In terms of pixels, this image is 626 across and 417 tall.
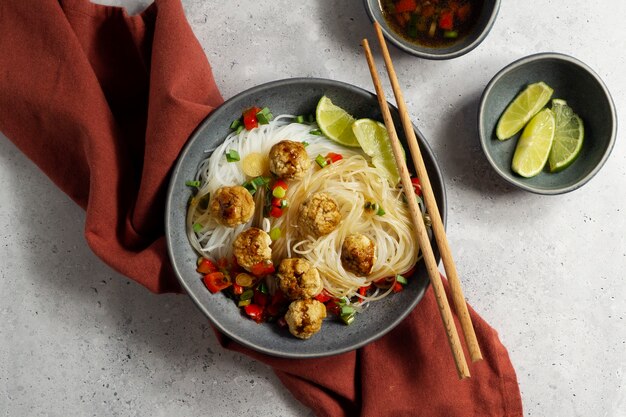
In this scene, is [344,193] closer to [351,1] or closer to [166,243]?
[166,243]

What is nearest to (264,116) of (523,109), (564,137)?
(523,109)

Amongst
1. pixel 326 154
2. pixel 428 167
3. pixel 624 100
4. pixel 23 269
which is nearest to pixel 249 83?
pixel 326 154

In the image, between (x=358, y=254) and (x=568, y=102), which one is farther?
(x=568, y=102)

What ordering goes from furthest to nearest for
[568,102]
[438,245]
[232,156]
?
[568,102], [232,156], [438,245]

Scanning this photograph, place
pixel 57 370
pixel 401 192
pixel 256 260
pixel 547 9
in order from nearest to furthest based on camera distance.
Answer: pixel 256 260 → pixel 401 192 → pixel 57 370 → pixel 547 9

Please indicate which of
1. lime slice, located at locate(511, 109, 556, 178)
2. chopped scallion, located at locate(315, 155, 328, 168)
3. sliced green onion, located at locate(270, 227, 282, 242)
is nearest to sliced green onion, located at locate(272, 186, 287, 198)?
sliced green onion, located at locate(270, 227, 282, 242)

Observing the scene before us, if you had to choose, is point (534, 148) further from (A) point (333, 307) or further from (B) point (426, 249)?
(A) point (333, 307)
